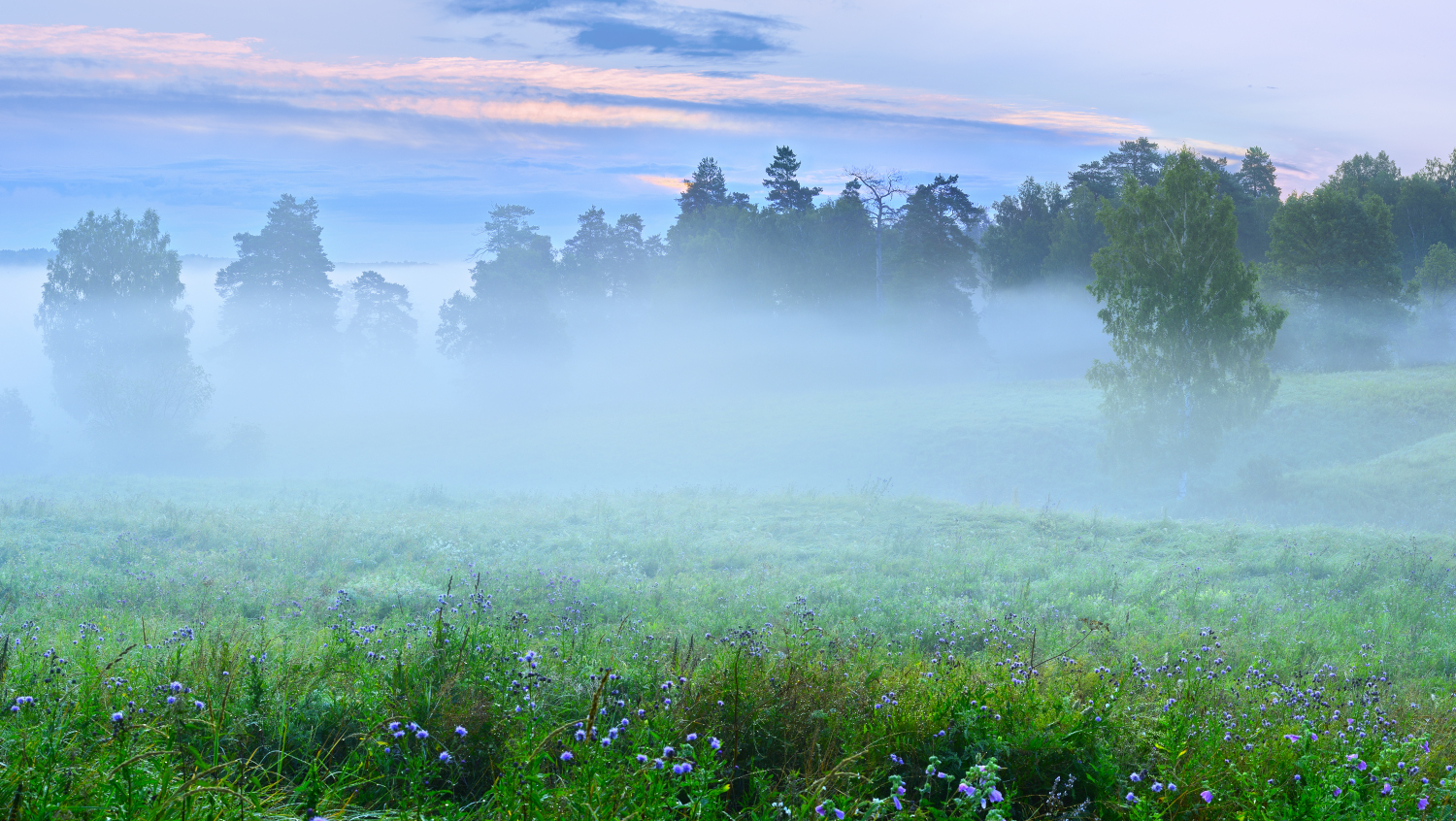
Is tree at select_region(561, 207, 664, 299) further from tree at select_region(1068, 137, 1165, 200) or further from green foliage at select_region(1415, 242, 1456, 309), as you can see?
green foliage at select_region(1415, 242, 1456, 309)

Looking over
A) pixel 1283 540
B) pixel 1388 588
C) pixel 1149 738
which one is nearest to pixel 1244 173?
pixel 1283 540

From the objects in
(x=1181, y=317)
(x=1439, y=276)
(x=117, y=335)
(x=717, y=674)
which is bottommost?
(x=117, y=335)

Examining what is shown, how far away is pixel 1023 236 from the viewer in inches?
2320

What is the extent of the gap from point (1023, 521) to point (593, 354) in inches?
1809

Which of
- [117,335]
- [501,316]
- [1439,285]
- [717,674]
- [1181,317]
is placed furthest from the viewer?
[501,316]

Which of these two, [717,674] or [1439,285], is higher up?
[1439,285]

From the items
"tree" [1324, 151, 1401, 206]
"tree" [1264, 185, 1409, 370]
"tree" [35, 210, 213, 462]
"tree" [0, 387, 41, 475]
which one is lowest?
"tree" [0, 387, 41, 475]


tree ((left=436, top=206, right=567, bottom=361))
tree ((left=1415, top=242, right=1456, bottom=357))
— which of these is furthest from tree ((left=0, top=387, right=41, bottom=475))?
tree ((left=1415, top=242, right=1456, bottom=357))

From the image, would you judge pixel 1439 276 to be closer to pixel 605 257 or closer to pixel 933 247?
pixel 933 247

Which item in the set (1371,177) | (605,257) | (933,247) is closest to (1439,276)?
(1371,177)

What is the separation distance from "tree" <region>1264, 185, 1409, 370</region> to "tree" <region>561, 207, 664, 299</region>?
1630 inches

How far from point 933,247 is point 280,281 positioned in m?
41.2

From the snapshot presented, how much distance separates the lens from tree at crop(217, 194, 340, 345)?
47.7 metres

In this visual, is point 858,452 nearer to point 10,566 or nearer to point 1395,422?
point 1395,422
